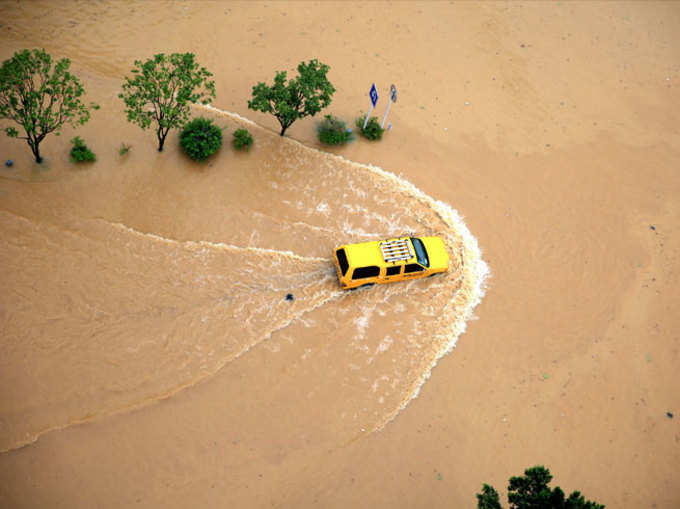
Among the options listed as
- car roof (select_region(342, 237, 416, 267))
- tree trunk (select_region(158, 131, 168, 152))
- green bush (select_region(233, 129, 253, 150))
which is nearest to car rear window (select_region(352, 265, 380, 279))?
car roof (select_region(342, 237, 416, 267))

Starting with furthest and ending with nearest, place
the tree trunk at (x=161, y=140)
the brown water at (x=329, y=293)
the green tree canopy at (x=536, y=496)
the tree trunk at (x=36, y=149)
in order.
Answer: the tree trunk at (x=161, y=140) → the tree trunk at (x=36, y=149) → the brown water at (x=329, y=293) → the green tree canopy at (x=536, y=496)

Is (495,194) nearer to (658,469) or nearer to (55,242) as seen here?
(658,469)

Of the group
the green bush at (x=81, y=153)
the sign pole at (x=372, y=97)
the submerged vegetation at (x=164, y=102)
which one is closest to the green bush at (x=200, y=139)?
the submerged vegetation at (x=164, y=102)

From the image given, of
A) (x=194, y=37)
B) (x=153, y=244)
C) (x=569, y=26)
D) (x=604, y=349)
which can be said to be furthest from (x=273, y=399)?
(x=569, y=26)

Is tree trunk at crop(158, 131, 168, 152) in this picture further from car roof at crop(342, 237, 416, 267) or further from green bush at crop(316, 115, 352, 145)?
car roof at crop(342, 237, 416, 267)

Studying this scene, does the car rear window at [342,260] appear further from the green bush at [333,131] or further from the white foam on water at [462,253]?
the green bush at [333,131]

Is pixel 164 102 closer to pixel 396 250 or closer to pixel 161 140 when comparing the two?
pixel 161 140

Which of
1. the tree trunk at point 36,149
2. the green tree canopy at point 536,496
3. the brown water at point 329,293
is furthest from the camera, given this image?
the tree trunk at point 36,149
